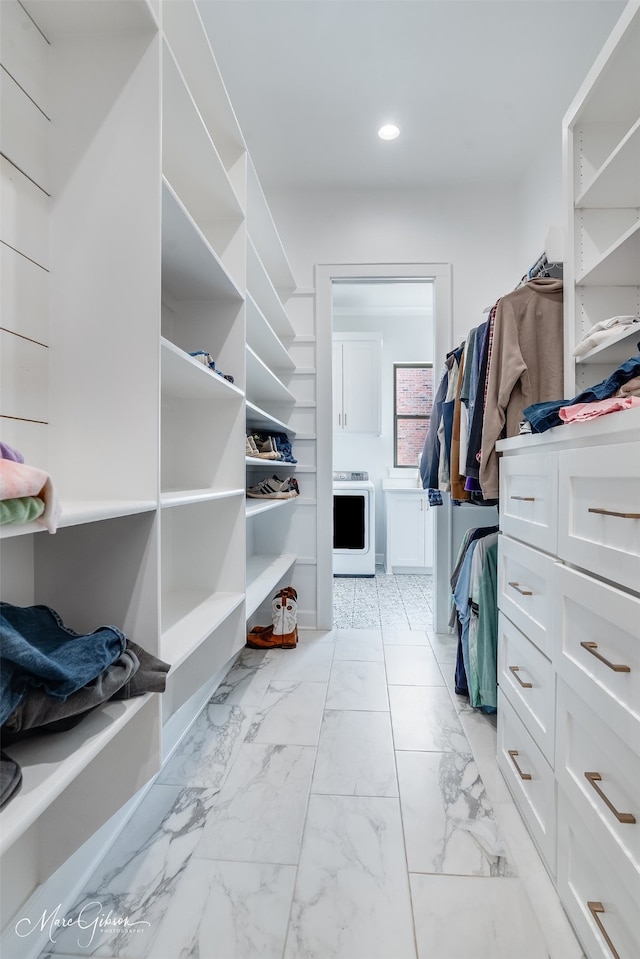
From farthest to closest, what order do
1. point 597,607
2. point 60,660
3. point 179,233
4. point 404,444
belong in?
point 404,444 → point 179,233 → point 597,607 → point 60,660

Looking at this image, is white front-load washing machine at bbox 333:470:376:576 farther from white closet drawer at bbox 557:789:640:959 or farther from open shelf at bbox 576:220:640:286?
white closet drawer at bbox 557:789:640:959

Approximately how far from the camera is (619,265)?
1.31 meters

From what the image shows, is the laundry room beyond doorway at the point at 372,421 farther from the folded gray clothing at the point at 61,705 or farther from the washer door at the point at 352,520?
the folded gray clothing at the point at 61,705

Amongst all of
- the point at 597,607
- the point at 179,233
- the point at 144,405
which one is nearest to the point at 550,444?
the point at 597,607

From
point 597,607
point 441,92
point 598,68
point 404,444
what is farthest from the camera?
point 404,444

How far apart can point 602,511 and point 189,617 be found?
1.08 meters

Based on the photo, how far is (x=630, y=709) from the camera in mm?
758

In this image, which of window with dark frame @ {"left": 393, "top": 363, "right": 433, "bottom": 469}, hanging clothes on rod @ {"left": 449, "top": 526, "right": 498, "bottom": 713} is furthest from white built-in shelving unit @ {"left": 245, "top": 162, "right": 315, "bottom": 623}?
window with dark frame @ {"left": 393, "top": 363, "right": 433, "bottom": 469}

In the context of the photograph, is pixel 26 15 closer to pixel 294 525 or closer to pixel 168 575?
pixel 168 575

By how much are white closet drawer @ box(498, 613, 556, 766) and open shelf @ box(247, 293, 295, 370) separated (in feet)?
4.86

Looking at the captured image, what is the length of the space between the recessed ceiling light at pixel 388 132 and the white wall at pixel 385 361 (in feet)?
7.99

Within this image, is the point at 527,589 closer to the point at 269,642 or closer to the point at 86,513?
the point at 86,513

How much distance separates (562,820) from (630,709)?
0.45 metres

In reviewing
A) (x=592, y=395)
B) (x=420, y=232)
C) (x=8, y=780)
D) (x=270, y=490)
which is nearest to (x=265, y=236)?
(x=420, y=232)
